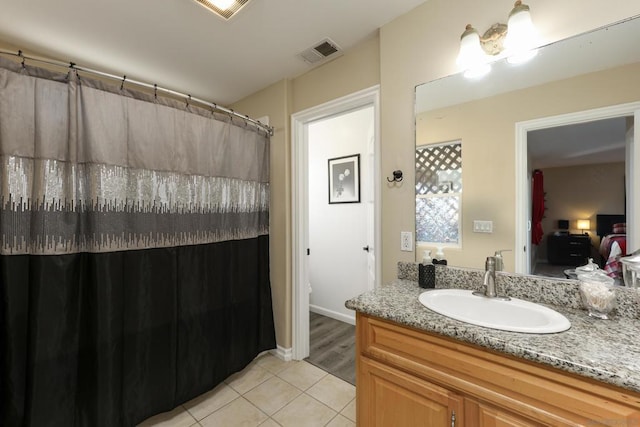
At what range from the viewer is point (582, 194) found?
115cm

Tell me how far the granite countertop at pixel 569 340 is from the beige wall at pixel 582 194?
0.37 meters

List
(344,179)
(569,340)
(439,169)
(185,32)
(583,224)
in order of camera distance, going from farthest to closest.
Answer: (344,179) < (185,32) < (439,169) < (583,224) < (569,340)

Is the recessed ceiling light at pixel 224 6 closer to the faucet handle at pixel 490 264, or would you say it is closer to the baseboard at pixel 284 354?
the faucet handle at pixel 490 264

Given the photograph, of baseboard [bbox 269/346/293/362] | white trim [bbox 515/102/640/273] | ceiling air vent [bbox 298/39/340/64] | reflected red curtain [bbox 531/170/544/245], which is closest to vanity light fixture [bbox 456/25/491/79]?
white trim [bbox 515/102/640/273]

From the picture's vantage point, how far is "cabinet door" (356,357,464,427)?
3.03ft

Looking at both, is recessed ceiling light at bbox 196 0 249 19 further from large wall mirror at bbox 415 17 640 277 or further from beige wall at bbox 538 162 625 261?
beige wall at bbox 538 162 625 261

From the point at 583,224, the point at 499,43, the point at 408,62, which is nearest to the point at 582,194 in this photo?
the point at 583,224

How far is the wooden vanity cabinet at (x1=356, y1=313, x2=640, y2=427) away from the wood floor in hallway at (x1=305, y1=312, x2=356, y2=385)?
40.9 inches

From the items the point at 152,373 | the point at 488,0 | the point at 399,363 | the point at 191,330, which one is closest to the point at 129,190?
the point at 191,330

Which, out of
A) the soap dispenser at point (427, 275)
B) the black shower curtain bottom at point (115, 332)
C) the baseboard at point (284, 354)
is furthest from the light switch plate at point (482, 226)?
the baseboard at point (284, 354)

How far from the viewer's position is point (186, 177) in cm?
173

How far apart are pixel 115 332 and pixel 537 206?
7.34 feet

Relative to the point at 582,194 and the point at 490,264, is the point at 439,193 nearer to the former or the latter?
the point at 490,264

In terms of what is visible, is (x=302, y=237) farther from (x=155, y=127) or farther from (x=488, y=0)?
(x=488, y=0)
